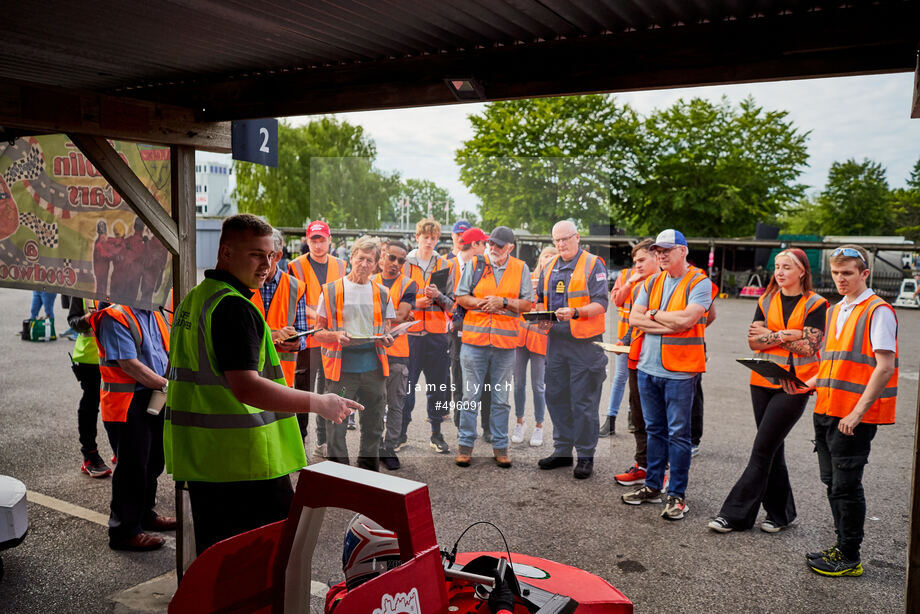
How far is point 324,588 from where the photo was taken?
13.8 ft

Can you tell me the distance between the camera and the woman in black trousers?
501 centimetres

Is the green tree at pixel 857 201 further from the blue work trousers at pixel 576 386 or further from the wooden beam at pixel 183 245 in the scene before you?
the wooden beam at pixel 183 245

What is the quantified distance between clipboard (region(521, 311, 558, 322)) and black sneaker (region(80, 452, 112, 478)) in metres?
4.20

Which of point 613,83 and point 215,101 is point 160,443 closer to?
point 215,101

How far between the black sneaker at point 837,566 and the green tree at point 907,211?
5289 cm

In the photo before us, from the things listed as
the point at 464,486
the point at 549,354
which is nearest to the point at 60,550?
the point at 464,486

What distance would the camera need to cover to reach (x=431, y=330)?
7.12 meters

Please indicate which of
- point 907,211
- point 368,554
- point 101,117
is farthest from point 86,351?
point 907,211

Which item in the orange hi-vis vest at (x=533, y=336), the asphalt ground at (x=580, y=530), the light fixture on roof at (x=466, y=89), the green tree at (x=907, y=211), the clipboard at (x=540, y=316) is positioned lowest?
the asphalt ground at (x=580, y=530)

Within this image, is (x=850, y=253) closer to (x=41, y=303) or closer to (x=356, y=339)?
(x=356, y=339)

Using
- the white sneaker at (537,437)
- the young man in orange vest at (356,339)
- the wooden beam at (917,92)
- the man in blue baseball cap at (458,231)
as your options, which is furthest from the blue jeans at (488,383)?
the wooden beam at (917,92)

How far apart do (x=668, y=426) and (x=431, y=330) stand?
2664 millimetres

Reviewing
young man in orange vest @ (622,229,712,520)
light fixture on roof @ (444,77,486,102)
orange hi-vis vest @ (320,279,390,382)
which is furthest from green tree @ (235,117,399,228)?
light fixture on roof @ (444,77,486,102)

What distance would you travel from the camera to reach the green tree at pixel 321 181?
21.3 feet
